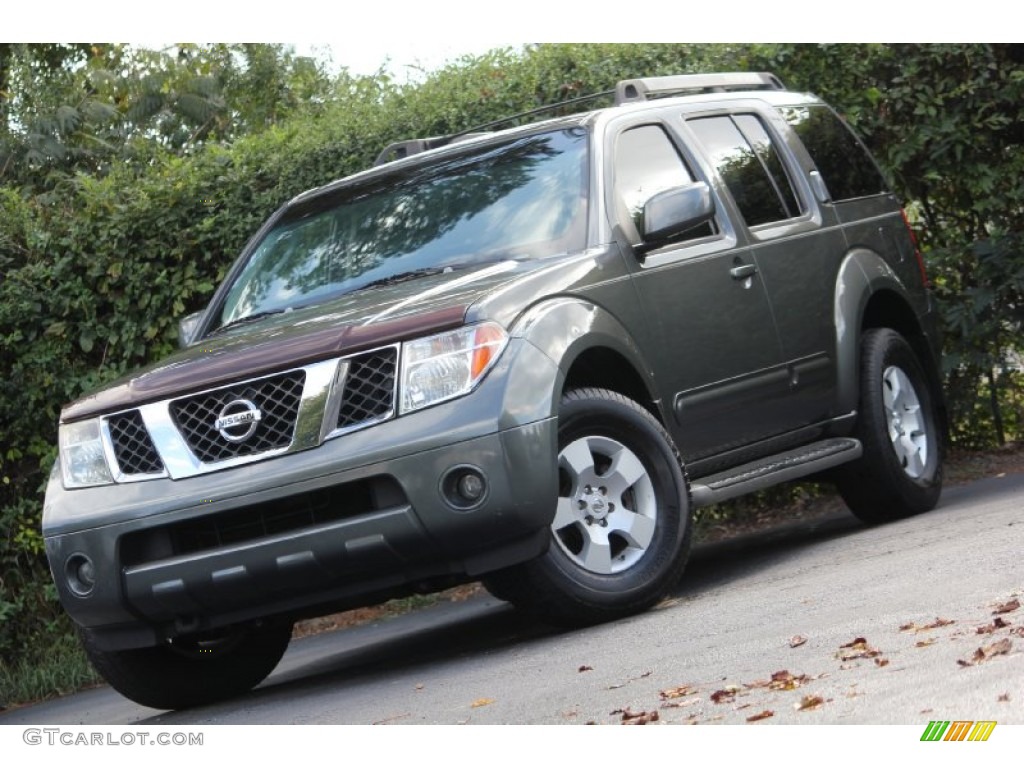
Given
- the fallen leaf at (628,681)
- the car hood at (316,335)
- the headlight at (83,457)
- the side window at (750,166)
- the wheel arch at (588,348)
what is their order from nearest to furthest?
the fallen leaf at (628,681), the car hood at (316,335), the wheel arch at (588,348), the headlight at (83,457), the side window at (750,166)

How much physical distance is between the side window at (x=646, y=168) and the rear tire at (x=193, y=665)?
7.19ft

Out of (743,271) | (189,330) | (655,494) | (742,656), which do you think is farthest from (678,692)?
(189,330)

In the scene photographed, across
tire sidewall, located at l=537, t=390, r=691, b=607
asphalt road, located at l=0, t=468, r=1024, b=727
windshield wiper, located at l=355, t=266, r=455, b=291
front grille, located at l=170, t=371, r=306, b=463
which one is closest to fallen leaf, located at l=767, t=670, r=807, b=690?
asphalt road, located at l=0, t=468, r=1024, b=727

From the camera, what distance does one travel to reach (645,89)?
25.6 feet

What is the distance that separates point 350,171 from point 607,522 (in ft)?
14.8

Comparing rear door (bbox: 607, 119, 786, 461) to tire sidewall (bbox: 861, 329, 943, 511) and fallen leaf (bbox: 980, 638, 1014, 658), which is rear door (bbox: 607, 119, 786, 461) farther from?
fallen leaf (bbox: 980, 638, 1014, 658)

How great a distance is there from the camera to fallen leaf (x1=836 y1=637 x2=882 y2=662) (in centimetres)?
473

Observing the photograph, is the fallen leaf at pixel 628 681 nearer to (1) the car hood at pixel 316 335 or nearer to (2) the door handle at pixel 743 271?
→ (1) the car hood at pixel 316 335

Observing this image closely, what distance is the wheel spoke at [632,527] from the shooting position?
6219 mm

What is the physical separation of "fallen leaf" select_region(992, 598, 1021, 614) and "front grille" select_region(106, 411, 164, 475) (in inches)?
109

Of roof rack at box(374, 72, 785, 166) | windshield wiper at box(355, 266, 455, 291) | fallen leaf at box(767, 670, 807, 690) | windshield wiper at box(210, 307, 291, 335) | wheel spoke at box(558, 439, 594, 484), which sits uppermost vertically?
roof rack at box(374, 72, 785, 166)

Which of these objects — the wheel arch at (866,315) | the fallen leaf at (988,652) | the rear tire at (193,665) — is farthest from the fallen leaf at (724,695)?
the wheel arch at (866,315)

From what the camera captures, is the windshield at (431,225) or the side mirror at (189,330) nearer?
the windshield at (431,225)
